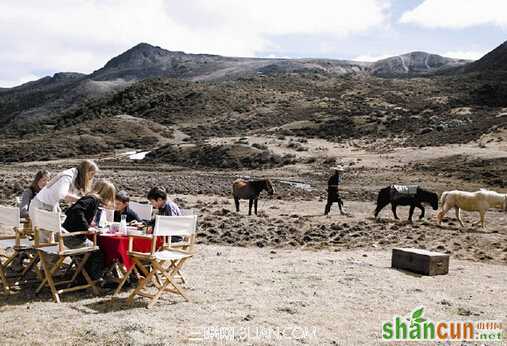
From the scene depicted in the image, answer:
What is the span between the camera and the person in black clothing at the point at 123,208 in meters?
8.93

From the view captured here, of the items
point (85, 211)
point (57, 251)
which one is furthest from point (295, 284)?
point (57, 251)

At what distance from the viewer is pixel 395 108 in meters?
65.6

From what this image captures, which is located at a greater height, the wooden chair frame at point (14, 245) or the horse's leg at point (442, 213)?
the wooden chair frame at point (14, 245)

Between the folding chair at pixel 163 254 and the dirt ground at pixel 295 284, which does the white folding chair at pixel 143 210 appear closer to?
the dirt ground at pixel 295 284

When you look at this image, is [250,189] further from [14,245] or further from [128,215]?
[14,245]

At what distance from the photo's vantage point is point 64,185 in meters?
7.85

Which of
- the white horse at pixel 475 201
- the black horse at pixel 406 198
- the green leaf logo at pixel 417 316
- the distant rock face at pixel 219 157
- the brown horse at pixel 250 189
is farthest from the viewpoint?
the distant rock face at pixel 219 157

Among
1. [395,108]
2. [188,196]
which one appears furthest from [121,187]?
[395,108]

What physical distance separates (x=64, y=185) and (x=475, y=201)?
508 inches

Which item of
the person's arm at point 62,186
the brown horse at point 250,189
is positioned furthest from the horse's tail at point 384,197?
the person's arm at point 62,186

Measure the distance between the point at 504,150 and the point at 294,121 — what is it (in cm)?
2939

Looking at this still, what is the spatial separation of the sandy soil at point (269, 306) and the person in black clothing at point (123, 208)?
4.68 feet

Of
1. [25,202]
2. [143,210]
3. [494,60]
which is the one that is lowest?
[143,210]

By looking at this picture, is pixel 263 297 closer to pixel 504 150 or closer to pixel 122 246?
pixel 122 246
